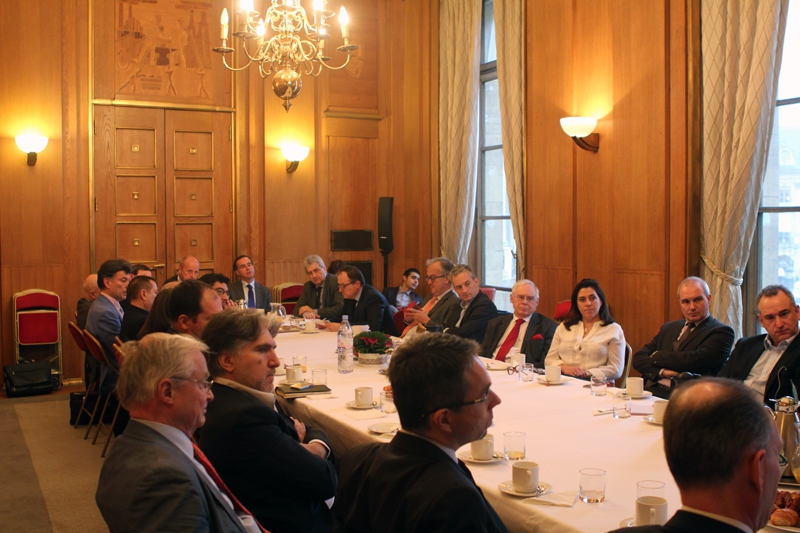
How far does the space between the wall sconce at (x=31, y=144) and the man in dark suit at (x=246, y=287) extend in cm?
255

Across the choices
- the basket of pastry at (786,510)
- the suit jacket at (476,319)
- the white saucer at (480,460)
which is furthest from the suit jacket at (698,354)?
the basket of pastry at (786,510)

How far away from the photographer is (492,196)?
9.66m

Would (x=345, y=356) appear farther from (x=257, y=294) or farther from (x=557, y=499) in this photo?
(x=257, y=294)

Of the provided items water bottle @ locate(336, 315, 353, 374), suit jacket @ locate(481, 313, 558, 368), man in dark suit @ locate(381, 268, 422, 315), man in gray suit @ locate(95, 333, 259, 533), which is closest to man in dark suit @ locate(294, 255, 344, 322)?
man in dark suit @ locate(381, 268, 422, 315)

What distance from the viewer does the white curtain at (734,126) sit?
5766 millimetres

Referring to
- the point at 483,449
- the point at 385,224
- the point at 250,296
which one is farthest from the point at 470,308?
the point at 385,224

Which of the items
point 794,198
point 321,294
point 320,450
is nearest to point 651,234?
point 794,198

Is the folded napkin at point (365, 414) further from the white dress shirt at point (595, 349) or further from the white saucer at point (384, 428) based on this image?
the white dress shirt at point (595, 349)

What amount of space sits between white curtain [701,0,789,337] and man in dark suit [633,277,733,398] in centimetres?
105

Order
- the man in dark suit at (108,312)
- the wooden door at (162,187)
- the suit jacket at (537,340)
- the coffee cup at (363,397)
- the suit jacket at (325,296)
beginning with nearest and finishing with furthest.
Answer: the coffee cup at (363,397) < the suit jacket at (537,340) < the man in dark suit at (108,312) < the suit jacket at (325,296) < the wooden door at (162,187)

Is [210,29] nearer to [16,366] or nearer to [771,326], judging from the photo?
[16,366]

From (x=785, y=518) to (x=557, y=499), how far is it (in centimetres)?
66

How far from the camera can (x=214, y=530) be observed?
6.86 feet

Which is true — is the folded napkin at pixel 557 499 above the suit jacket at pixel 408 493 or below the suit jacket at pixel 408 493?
below
